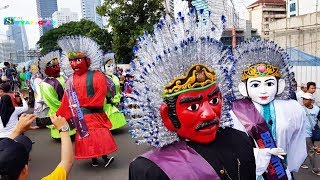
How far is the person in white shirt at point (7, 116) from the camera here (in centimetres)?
478

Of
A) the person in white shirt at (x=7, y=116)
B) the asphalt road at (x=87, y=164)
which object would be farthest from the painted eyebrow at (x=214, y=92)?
the person in white shirt at (x=7, y=116)

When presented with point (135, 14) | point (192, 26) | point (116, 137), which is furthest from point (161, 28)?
point (135, 14)

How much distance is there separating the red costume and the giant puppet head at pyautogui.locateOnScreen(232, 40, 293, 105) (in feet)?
8.72

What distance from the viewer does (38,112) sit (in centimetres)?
832

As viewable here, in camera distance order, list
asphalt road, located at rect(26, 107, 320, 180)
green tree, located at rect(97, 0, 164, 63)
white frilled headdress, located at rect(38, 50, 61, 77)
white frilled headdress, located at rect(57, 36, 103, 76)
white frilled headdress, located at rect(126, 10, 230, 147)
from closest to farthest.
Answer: white frilled headdress, located at rect(126, 10, 230, 147) < asphalt road, located at rect(26, 107, 320, 180) < white frilled headdress, located at rect(57, 36, 103, 76) < white frilled headdress, located at rect(38, 50, 61, 77) < green tree, located at rect(97, 0, 164, 63)

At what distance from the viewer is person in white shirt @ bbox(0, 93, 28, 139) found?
4.78 metres

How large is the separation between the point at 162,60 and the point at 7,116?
371 centimetres

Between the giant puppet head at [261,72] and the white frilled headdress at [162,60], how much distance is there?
132cm

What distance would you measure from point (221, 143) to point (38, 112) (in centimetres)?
713

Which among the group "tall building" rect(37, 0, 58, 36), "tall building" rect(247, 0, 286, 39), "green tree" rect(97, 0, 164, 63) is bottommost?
"green tree" rect(97, 0, 164, 63)

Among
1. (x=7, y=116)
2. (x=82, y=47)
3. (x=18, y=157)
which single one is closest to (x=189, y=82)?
(x=18, y=157)

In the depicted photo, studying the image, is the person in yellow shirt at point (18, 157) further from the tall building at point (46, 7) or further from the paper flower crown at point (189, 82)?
the tall building at point (46, 7)

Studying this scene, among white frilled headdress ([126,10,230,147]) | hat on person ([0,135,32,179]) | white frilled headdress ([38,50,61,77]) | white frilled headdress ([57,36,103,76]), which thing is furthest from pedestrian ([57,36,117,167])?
white frilled headdress ([126,10,230,147])

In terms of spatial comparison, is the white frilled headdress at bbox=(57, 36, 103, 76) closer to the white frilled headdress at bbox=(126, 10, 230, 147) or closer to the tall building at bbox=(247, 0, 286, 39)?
the white frilled headdress at bbox=(126, 10, 230, 147)
